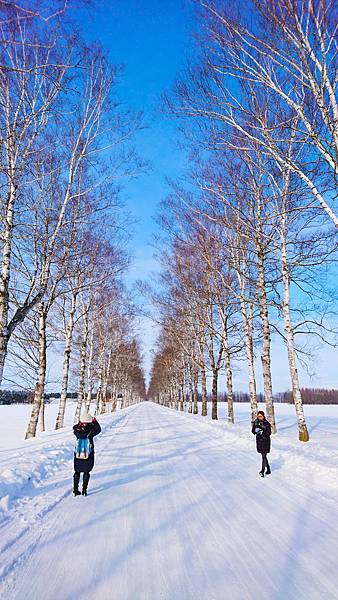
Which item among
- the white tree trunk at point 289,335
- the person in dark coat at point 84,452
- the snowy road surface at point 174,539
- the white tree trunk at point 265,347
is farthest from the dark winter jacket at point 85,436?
the white tree trunk at point 265,347

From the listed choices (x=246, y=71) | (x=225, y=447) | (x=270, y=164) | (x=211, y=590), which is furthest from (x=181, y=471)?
(x=270, y=164)

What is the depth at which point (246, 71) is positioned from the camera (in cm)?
803

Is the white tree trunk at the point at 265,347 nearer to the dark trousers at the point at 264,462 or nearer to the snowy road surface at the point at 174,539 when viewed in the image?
the dark trousers at the point at 264,462

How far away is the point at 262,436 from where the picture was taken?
27.5ft

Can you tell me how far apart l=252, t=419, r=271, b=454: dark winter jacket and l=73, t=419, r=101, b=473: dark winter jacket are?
3860mm

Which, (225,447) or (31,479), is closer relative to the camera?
(31,479)

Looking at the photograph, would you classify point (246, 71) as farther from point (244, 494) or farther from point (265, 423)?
point (244, 494)

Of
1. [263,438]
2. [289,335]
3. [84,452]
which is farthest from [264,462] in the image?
[289,335]

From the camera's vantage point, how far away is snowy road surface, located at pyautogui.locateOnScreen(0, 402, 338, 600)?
3232mm

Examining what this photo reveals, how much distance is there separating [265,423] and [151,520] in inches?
177

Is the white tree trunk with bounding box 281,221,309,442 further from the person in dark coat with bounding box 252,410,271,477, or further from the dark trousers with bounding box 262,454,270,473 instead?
the dark trousers with bounding box 262,454,270,473

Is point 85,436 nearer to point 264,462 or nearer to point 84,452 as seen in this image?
point 84,452

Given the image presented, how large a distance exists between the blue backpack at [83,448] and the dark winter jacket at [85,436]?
50 mm

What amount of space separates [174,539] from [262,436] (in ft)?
15.3
